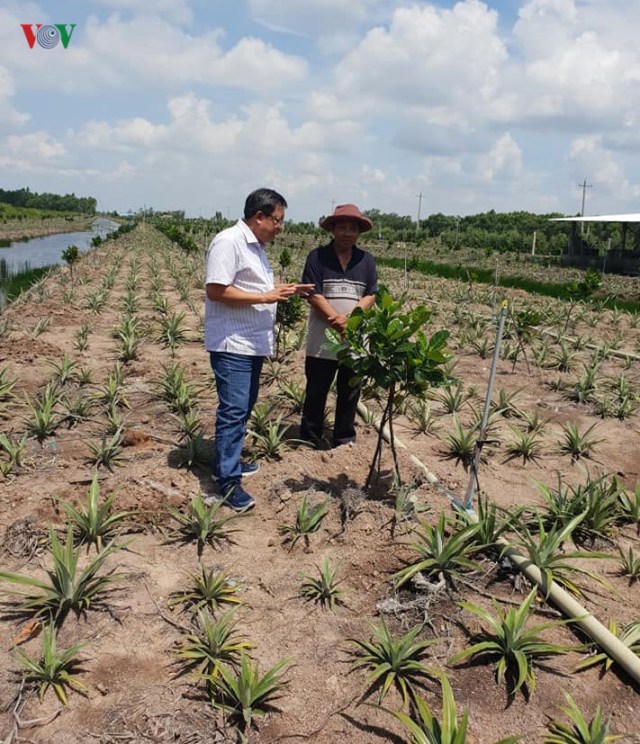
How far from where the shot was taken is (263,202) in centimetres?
332

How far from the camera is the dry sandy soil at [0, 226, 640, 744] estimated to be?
2145mm

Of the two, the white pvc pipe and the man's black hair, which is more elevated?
the man's black hair

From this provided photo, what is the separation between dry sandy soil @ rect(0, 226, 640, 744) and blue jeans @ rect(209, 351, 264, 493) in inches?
13.7

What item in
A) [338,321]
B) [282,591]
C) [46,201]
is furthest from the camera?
[46,201]

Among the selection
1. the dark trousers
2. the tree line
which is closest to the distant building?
the dark trousers

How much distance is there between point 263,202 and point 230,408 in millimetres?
1256

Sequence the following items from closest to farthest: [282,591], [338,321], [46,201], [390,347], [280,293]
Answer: [282,591], [390,347], [280,293], [338,321], [46,201]

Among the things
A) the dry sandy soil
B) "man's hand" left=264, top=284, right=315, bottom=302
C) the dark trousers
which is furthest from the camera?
the dark trousers

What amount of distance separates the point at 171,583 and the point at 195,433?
192cm

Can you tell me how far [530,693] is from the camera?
2266mm

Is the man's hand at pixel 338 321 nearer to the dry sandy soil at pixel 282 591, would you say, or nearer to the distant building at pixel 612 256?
the dry sandy soil at pixel 282 591

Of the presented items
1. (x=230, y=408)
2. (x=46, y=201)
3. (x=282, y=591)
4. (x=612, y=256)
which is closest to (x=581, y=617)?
(x=282, y=591)

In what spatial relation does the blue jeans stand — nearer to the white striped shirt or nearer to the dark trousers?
the white striped shirt

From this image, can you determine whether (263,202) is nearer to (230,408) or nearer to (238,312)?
(238,312)
